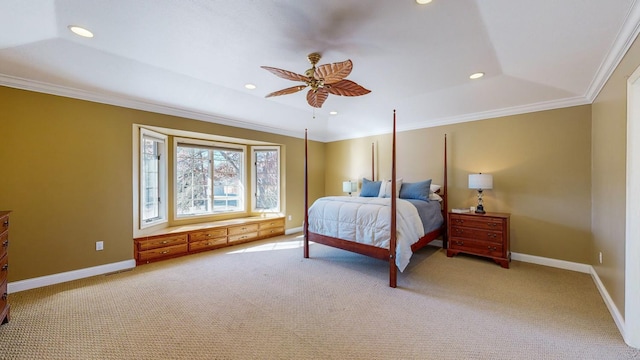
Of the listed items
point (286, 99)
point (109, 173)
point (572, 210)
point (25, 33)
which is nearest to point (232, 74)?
point (286, 99)

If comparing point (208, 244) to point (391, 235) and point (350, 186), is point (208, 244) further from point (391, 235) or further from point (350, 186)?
point (391, 235)

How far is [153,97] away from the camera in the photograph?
3383 millimetres

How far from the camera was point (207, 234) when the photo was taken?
427 centimetres

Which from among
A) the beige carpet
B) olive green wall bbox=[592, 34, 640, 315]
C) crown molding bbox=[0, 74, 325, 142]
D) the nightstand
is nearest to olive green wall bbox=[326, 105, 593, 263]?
olive green wall bbox=[592, 34, 640, 315]

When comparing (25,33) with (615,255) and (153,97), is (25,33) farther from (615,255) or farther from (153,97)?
(615,255)

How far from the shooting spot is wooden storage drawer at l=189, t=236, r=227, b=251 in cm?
411

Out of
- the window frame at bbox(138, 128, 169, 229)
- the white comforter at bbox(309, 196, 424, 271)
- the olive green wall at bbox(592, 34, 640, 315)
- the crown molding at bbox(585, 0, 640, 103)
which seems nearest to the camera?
the crown molding at bbox(585, 0, 640, 103)

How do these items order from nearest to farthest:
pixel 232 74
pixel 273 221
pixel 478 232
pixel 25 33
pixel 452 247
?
pixel 25 33
pixel 232 74
pixel 478 232
pixel 452 247
pixel 273 221

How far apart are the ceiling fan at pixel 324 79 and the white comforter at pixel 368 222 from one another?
1526mm

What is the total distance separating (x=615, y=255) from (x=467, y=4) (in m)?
2.59

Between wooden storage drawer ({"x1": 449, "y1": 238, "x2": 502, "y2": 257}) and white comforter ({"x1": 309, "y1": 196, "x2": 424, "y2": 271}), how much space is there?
803 mm

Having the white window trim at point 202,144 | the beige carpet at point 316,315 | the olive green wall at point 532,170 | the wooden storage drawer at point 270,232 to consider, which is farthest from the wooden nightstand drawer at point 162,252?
the olive green wall at point 532,170

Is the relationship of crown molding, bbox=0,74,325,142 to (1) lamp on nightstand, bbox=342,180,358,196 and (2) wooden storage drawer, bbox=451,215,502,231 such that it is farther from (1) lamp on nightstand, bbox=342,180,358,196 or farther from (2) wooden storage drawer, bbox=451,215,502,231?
(2) wooden storage drawer, bbox=451,215,502,231

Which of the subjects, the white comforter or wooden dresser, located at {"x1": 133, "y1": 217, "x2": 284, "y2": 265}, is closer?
the white comforter
